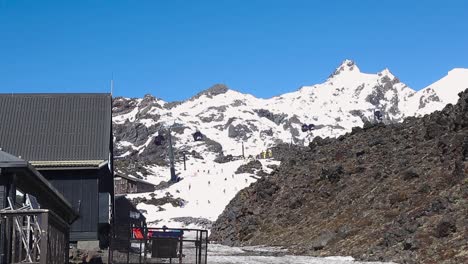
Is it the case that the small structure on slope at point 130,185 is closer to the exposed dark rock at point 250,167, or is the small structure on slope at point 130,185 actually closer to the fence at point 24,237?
the exposed dark rock at point 250,167

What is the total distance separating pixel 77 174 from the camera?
30.6 meters

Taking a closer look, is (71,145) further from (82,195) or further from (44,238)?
(44,238)

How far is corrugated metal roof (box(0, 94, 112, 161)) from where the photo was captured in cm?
3097

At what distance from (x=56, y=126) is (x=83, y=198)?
4229mm

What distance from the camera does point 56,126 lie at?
107ft

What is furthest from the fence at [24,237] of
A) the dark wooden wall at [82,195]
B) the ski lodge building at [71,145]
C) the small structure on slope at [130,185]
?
the small structure on slope at [130,185]

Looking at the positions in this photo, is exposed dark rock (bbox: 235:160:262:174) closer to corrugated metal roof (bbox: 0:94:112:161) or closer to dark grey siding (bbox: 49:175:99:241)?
corrugated metal roof (bbox: 0:94:112:161)

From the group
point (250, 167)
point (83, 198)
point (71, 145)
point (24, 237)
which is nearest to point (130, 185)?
point (250, 167)

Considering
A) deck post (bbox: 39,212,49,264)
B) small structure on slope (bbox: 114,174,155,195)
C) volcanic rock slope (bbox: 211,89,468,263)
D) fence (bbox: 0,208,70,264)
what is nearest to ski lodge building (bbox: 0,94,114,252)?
fence (bbox: 0,208,70,264)

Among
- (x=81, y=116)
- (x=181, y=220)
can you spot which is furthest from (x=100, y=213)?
(x=181, y=220)

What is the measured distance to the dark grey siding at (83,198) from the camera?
30359 mm

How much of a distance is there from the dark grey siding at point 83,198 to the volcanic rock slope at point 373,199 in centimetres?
1269

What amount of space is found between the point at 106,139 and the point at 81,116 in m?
2.41

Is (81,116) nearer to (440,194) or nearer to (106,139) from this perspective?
(106,139)
